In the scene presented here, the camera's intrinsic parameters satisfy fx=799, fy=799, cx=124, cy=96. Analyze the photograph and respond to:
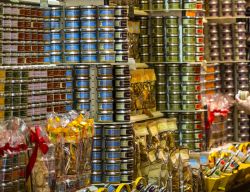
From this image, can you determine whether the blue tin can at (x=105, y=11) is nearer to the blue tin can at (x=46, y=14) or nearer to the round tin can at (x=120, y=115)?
the blue tin can at (x=46, y=14)

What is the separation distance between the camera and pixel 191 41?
8.45 m

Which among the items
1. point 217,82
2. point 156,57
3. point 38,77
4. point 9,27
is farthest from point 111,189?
point 217,82

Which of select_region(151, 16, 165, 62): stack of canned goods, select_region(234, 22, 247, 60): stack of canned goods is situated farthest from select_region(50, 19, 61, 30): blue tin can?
select_region(234, 22, 247, 60): stack of canned goods

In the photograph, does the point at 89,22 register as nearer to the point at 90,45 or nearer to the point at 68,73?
the point at 90,45

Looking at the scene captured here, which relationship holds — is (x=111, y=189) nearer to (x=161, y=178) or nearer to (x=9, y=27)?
(x=161, y=178)

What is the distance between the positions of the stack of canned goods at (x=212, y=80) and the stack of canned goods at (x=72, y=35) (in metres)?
2.70

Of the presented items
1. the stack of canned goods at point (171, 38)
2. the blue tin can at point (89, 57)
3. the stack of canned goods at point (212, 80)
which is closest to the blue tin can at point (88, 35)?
the blue tin can at point (89, 57)

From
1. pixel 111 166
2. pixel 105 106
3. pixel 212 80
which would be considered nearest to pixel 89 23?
pixel 105 106

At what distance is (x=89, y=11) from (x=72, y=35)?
24 centimetres

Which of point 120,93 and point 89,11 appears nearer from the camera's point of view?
point 89,11

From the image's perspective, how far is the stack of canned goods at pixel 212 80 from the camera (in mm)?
9383

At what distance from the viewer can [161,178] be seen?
676 cm

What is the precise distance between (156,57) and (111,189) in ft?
7.91

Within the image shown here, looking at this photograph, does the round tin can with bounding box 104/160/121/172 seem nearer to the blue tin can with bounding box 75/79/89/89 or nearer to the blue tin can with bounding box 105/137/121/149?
the blue tin can with bounding box 105/137/121/149
